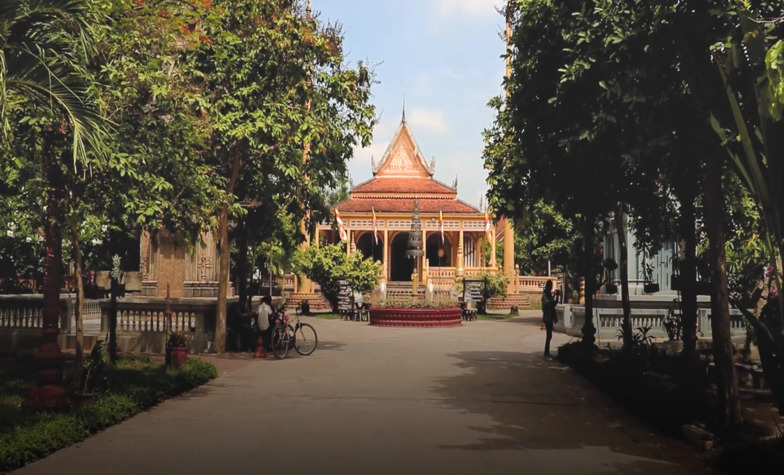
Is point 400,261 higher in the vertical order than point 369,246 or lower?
lower

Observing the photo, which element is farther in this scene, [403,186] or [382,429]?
[403,186]

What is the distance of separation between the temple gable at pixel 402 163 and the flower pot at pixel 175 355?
148 feet

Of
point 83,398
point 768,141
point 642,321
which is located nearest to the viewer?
point 768,141

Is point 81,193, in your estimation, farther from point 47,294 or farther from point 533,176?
point 533,176

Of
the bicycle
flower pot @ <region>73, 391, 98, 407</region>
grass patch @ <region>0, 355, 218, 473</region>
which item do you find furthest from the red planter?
flower pot @ <region>73, 391, 98, 407</region>

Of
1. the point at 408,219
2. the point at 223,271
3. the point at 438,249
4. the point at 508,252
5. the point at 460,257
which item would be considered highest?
the point at 408,219

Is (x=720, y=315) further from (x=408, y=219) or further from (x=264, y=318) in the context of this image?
(x=408, y=219)

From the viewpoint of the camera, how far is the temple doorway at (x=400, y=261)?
2345 inches

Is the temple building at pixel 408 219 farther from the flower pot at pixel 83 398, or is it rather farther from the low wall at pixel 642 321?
the flower pot at pixel 83 398

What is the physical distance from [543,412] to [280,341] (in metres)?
8.29

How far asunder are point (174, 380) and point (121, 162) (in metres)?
3.65

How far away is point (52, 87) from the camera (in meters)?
8.57

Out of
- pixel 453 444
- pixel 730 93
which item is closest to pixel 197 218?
pixel 453 444

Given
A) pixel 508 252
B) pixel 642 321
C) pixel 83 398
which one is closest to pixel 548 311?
pixel 642 321
